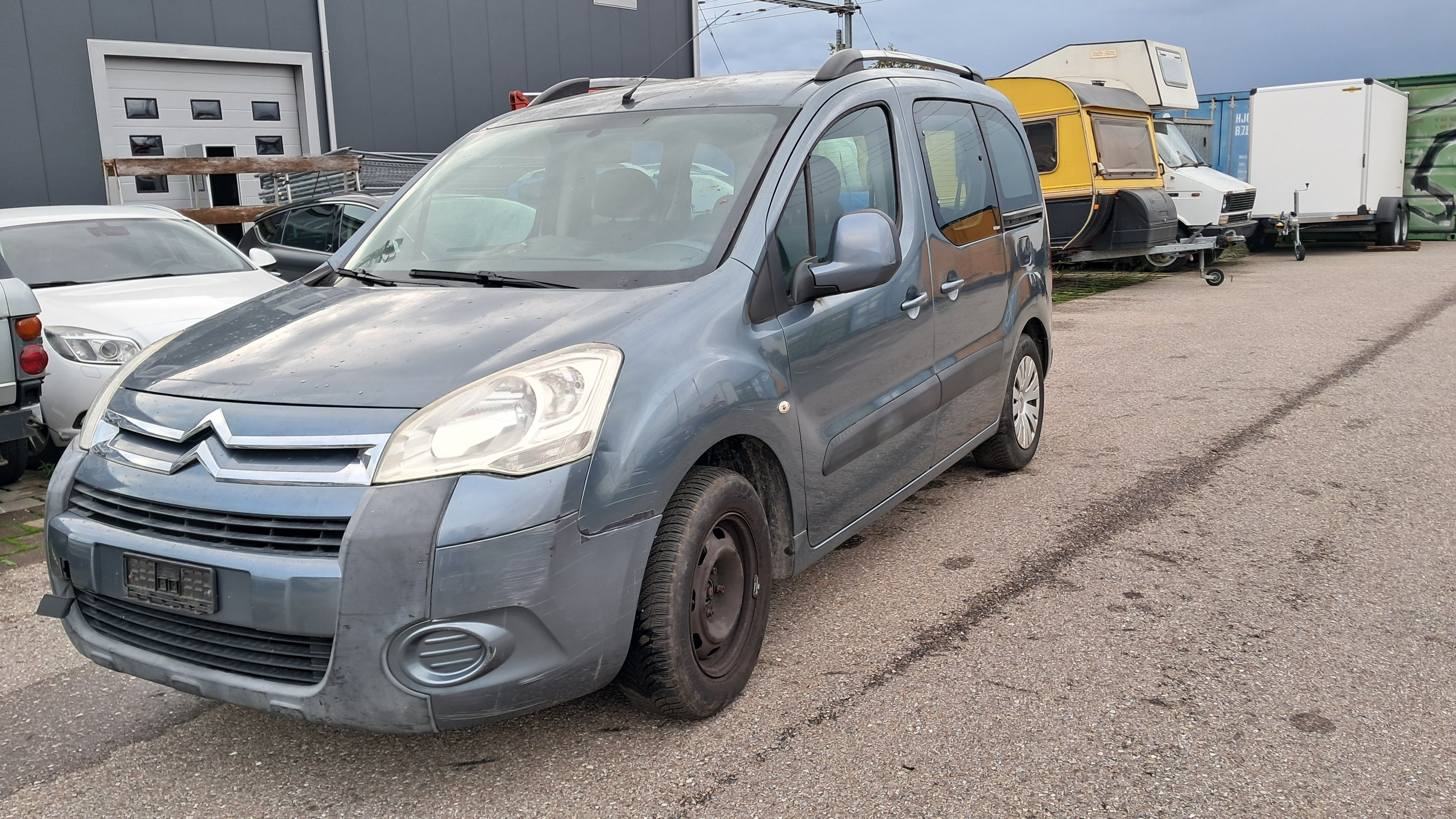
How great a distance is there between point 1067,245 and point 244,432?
13946mm

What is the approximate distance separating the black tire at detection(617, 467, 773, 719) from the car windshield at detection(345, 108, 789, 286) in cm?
68

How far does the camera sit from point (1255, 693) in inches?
125

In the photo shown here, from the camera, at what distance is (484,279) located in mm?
3379

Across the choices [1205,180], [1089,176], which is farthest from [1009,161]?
[1205,180]

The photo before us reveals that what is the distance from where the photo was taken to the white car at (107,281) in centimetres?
583

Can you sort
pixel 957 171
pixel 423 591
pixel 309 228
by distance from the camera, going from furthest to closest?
pixel 309 228 < pixel 957 171 < pixel 423 591

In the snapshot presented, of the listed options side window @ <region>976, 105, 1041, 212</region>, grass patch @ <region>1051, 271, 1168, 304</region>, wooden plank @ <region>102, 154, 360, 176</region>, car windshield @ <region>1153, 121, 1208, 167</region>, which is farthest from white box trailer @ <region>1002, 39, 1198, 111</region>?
side window @ <region>976, 105, 1041, 212</region>

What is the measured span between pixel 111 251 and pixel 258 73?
272 inches

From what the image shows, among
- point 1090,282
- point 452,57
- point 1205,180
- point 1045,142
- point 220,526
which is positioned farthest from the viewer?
point 1090,282

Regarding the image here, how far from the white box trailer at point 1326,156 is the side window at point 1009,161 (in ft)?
50.6

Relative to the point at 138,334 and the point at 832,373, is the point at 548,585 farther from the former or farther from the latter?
the point at 138,334

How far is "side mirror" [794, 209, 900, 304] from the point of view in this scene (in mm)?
3348

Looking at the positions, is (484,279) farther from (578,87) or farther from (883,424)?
(578,87)

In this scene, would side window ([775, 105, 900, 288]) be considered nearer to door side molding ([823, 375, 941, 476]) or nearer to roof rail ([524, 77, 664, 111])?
door side molding ([823, 375, 941, 476])
